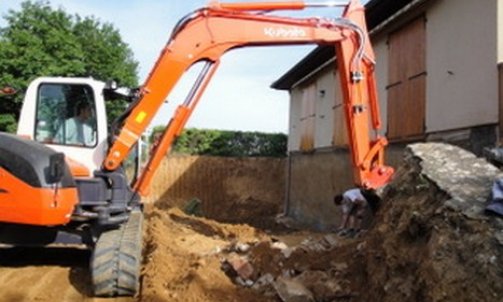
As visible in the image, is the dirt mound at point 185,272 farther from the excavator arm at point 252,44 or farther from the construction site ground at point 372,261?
the excavator arm at point 252,44

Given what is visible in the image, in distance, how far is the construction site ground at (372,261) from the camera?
→ 422 cm

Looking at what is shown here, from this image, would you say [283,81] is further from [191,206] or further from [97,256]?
[97,256]

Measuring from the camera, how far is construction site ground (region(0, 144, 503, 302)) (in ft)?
13.9

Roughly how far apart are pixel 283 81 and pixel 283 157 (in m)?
8.18

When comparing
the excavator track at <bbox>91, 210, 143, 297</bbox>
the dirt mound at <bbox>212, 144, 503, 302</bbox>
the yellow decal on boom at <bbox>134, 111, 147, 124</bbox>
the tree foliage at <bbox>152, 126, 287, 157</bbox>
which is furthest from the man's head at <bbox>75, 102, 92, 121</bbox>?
the tree foliage at <bbox>152, 126, 287, 157</bbox>

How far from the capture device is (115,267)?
22.1 ft

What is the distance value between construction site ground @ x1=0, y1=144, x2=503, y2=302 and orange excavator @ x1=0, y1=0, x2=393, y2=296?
0.67 metres

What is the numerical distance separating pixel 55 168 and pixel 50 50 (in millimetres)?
23888

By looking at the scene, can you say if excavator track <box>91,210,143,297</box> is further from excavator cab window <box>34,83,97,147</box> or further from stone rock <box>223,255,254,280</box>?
excavator cab window <box>34,83,97,147</box>

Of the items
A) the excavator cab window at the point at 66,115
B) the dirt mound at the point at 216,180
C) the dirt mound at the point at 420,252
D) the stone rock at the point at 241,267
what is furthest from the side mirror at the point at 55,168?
the dirt mound at the point at 216,180

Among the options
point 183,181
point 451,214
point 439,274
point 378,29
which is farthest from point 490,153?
point 183,181

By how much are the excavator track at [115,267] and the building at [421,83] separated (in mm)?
4973

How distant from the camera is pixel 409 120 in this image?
10469 mm

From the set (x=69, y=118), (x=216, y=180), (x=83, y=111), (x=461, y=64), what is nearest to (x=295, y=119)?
(x=216, y=180)
